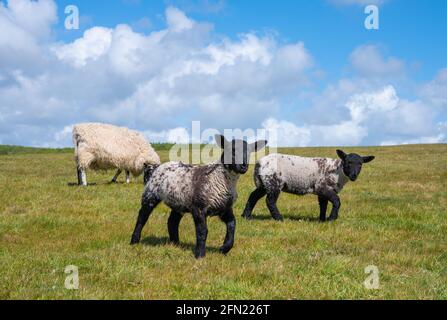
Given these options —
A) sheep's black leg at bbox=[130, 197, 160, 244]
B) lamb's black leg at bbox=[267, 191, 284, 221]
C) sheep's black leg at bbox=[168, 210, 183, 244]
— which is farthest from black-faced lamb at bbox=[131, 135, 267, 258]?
lamb's black leg at bbox=[267, 191, 284, 221]

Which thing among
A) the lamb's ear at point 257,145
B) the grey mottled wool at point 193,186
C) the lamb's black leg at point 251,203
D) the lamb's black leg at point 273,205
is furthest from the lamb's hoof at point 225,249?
the lamb's black leg at point 251,203

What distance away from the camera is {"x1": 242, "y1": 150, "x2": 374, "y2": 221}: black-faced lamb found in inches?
567

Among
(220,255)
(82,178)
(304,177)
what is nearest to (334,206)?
(304,177)

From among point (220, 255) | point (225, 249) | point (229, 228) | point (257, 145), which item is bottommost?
point (220, 255)

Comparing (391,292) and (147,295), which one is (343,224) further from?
(147,295)

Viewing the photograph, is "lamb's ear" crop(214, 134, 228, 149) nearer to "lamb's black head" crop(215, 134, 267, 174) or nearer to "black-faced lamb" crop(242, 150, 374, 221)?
"lamb's black head" crop(215, 134, 267, 174)

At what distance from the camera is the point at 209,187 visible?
948 cm

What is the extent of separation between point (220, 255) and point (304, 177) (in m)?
5.68

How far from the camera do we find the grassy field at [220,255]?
7633 millimetres

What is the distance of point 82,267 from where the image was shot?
8.81 meters

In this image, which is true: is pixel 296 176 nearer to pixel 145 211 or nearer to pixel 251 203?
pixel 251 203

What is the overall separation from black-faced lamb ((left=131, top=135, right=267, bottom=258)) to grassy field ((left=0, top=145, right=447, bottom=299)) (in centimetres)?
67

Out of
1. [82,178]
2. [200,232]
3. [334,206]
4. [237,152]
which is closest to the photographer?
[237,152]

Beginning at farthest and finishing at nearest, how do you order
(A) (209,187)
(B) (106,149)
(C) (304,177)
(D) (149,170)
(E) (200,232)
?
(B) (106,149)
(C) (304,177)
(D) (149,170)
(A) (209,187)
(E) (200,232)
